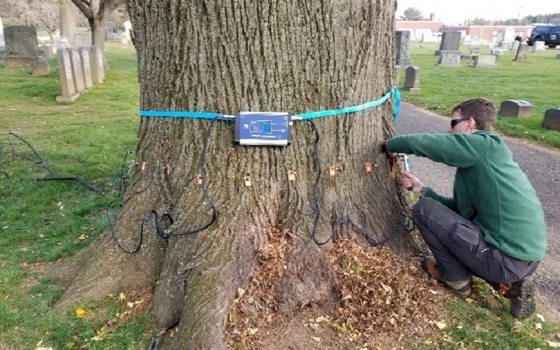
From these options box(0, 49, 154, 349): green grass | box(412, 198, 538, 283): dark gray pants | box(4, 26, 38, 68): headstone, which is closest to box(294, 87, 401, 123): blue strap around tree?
box(412, 198, 538, 283): dark gray pants

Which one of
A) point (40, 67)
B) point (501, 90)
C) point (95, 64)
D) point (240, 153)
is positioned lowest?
point (501, 90)

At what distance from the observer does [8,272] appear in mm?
3408

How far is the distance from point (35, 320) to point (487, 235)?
8.91 ft

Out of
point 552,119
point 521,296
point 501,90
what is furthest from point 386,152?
point 501,90

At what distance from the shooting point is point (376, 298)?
8.86ft

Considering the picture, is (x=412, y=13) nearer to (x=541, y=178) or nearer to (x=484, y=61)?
(x=484, y=61)

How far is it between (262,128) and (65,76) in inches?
397

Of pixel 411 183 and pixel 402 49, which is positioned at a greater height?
pixel 402 49

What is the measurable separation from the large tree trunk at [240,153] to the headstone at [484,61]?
66.2 feet

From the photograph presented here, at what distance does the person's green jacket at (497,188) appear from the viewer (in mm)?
2725

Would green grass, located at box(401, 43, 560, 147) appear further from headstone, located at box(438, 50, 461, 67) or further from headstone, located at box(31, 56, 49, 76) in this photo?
headstone, located at box(31, 56, 49, 76)

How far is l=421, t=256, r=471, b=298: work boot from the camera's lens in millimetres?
3016

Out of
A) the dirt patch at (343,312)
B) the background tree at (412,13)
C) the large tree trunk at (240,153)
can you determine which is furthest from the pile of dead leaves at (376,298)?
the background tree at (412,13)

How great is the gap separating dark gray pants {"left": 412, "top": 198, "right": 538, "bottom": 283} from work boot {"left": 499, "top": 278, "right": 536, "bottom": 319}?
0.19 ft
